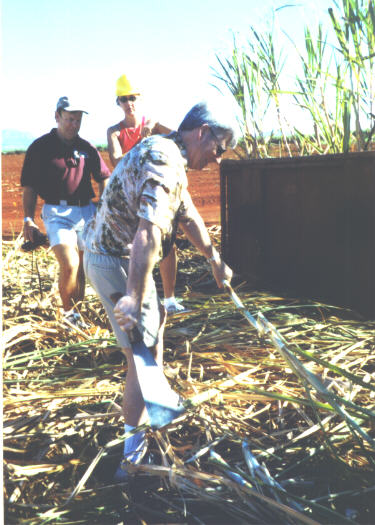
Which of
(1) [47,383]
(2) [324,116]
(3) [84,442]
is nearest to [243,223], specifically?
(2) [324,116]

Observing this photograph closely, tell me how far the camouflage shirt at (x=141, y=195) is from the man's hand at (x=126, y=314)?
0.84 ft

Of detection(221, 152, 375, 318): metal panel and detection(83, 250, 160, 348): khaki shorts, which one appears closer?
detection(83, 250, 160, 348): khaki shorts

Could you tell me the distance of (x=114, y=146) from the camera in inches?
167

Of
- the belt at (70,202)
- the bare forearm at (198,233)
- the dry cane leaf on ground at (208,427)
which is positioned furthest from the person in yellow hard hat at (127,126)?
the bare forearm at (198,233)

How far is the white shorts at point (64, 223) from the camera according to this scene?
3730 millimetres

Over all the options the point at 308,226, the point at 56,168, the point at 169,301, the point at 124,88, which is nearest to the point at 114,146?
the point at 124,88

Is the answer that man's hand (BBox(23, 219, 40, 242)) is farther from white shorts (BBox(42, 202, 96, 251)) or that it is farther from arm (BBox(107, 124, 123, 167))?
arm (BBox(107, 124, 123, 167))

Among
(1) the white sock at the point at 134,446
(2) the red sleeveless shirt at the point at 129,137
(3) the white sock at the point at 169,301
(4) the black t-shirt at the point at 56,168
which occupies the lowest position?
(1) the white sock at the point at 134,446

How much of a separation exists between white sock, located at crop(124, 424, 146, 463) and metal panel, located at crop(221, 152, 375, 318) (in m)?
1.98

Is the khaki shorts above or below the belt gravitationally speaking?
below

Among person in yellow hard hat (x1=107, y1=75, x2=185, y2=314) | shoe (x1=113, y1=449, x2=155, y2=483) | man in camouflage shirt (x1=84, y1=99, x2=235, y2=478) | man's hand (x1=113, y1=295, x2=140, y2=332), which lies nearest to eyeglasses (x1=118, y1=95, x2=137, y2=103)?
person in yellow hard hat (x1=107, y1=75, x2=185, y2=314)

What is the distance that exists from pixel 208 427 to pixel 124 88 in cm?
278

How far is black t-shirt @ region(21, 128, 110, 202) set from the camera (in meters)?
3.75

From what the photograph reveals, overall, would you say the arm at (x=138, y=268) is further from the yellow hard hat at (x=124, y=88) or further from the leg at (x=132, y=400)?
the yellow hard hat at (x=124, y=88)
